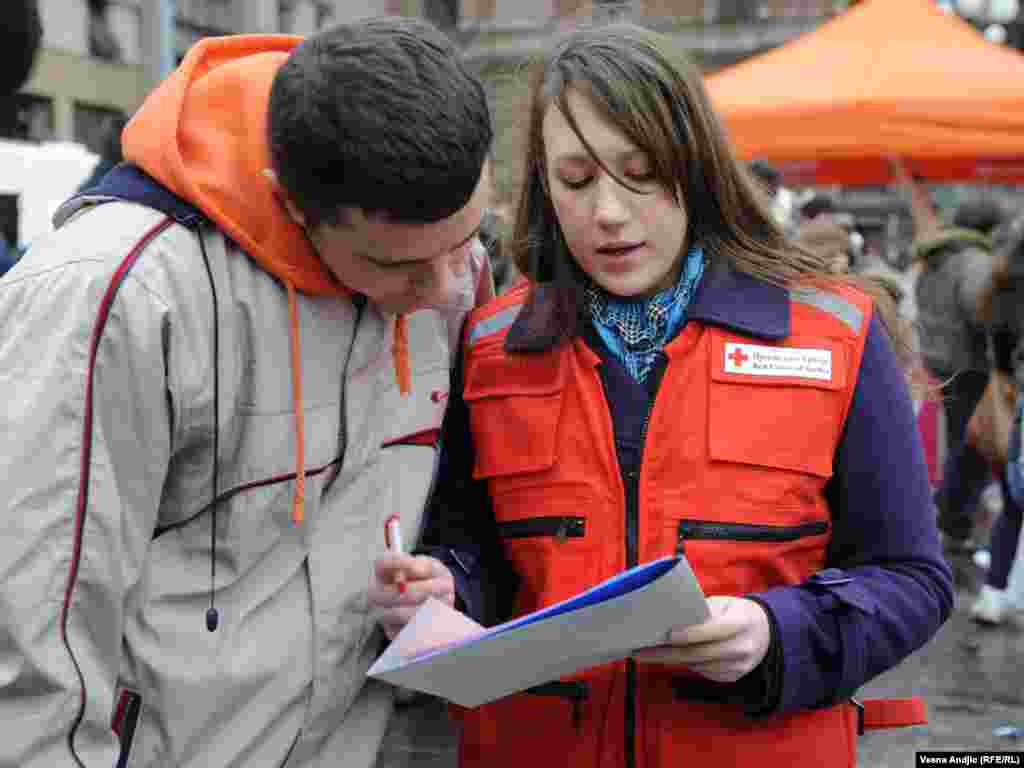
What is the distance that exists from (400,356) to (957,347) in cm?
588

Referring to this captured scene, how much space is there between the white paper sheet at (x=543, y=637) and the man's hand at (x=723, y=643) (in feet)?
0.23

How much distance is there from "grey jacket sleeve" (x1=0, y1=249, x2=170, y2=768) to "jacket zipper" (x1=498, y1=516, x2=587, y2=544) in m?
0.57

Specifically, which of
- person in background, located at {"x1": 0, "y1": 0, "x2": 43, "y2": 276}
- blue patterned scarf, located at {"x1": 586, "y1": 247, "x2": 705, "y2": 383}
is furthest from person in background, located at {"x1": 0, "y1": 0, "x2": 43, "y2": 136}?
blue patterned scarf, located at {"x1": 586, "y1": 247, "x2": 705, "y2": 383}

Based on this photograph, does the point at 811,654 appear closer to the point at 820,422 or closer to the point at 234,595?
the point at 820,422

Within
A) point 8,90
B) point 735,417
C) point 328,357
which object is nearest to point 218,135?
point 328,357

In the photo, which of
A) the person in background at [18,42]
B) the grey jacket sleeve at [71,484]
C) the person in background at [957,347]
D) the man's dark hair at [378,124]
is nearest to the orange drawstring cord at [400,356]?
the man's dark hair at [378,124]

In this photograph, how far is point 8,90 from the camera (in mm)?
2789

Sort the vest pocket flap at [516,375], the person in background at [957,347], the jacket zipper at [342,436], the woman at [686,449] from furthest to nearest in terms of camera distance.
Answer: the person in background at [957,347] < the vest pocket flap at [516,375] < the woman at [686,449] < the jacket zipper at [342,436]

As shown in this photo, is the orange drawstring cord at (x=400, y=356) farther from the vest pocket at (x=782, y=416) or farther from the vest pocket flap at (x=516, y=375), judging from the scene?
the vest pocket at (x=782, y=416)

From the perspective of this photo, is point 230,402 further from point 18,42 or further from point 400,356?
point 18,42

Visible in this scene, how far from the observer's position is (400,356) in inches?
67.7

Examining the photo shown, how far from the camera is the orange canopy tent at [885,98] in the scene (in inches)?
328

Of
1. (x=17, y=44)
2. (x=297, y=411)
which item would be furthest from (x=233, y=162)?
(x=17, y=44)

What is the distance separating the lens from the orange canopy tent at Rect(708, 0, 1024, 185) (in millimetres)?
8336
